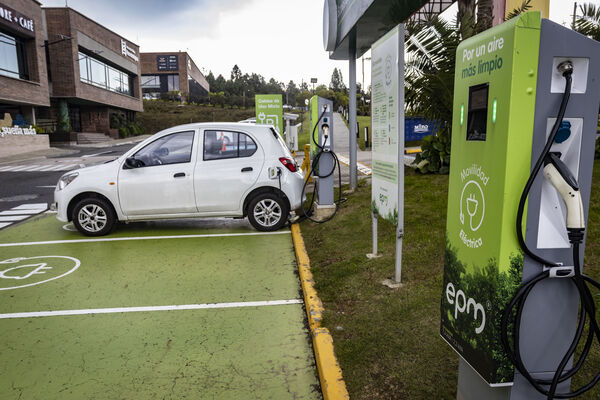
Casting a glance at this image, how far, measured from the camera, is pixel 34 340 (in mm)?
3936

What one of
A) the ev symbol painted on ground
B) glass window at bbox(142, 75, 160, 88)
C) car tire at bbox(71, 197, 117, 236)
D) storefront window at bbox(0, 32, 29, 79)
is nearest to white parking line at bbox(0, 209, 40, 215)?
car tire at bbox(71, 197, 117, 236)

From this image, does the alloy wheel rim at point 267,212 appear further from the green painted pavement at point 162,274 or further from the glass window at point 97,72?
the glass window at point 97,72

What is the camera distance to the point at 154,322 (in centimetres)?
421

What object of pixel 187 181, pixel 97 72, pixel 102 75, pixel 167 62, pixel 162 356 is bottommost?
pixel 162 356

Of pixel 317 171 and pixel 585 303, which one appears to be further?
pixel 317 171

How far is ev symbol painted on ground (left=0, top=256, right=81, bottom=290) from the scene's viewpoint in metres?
5.39

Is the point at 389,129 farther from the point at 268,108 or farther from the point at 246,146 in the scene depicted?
the point at 268,108

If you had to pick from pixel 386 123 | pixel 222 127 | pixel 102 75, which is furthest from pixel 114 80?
pixel 386 123

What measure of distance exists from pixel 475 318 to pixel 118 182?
6233mm

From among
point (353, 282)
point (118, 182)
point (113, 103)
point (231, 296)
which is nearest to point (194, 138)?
point (118, 182)

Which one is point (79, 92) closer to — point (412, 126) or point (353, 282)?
point (412, 126)

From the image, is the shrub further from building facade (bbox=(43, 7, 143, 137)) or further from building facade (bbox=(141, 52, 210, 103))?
building facade (bbox=(141, 52, 210, 103))

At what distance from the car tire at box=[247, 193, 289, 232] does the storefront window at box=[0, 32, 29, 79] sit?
2783 cm

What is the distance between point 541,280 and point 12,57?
35143 mm
